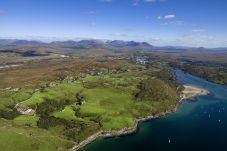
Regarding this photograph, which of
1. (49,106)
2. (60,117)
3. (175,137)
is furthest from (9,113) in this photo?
(175,137)

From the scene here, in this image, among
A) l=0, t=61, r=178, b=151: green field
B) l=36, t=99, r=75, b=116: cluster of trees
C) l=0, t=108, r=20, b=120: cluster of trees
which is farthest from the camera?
l=36, t=99, r=75, b=116: cluster of trees

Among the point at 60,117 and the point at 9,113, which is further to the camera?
the point at 9,113

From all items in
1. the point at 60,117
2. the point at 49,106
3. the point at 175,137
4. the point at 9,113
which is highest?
the point at 49,106

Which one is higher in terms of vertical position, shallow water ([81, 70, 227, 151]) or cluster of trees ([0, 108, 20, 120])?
cluster of trees ([0, 108, 20, 120])

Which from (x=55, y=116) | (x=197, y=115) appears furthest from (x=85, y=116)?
(x=197, y=115)

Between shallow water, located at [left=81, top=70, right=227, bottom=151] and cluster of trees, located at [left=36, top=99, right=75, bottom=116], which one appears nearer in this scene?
shallow water, located at [left=81, top=70, right=227, bottom=151]

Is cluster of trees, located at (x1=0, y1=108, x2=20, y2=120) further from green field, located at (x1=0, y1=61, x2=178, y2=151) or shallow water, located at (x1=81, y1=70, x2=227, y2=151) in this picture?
shallow water, located at (x1=81, y1=70, x2=227, y2=151)

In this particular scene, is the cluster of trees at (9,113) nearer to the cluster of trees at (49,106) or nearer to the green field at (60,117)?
the green field at (60,117)

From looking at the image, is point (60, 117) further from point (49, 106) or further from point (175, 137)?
point (175, 137)

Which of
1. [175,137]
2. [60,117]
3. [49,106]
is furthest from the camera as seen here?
[49,106]

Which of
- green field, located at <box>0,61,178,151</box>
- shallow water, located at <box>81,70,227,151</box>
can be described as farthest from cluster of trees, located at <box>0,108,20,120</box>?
shallow water, located at <box>81,70,227,151</box>

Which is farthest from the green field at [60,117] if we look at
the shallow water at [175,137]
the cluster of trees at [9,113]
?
the shallow water at [175,137]

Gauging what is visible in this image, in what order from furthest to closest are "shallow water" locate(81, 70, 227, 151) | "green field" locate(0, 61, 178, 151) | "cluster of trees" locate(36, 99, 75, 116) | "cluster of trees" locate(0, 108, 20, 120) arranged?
"cluster of trees" locate(36, 99, 75, 116) → "cluster of trees" locate(0, 108, 20, 120) → "shallow water" locate(81, 70, 227, 151) → "green field" locate(0, 61, 178, 151)
